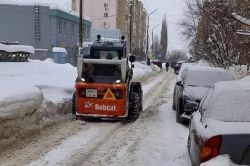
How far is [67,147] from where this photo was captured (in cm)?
966

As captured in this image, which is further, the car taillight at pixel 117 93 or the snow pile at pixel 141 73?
the snow pile at pixel 141 73

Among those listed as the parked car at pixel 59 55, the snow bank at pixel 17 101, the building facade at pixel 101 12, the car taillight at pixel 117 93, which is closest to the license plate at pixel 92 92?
the car taillight at pixel 117 93

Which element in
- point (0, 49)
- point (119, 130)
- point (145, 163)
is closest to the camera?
point (145, 163)

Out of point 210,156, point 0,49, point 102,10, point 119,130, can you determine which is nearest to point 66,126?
point 119,130

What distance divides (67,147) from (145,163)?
200 cm

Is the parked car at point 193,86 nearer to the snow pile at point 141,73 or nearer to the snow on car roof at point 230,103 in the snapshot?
the snow on car roof at point 230,103

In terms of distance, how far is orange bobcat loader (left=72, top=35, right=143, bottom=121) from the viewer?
528 inches

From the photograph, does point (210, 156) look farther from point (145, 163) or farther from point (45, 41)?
point (45, 41)

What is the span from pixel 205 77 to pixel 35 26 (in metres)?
38.4

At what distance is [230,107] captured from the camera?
20.6 ft

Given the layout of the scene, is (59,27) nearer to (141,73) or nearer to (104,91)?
(141,73)

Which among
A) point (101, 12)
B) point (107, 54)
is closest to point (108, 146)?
point (107, 54)

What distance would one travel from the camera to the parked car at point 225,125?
5.40 metres

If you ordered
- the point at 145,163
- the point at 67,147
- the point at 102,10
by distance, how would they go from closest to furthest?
1. the point at 145,163
2. the point at 67,147
3. the point at 102,10
